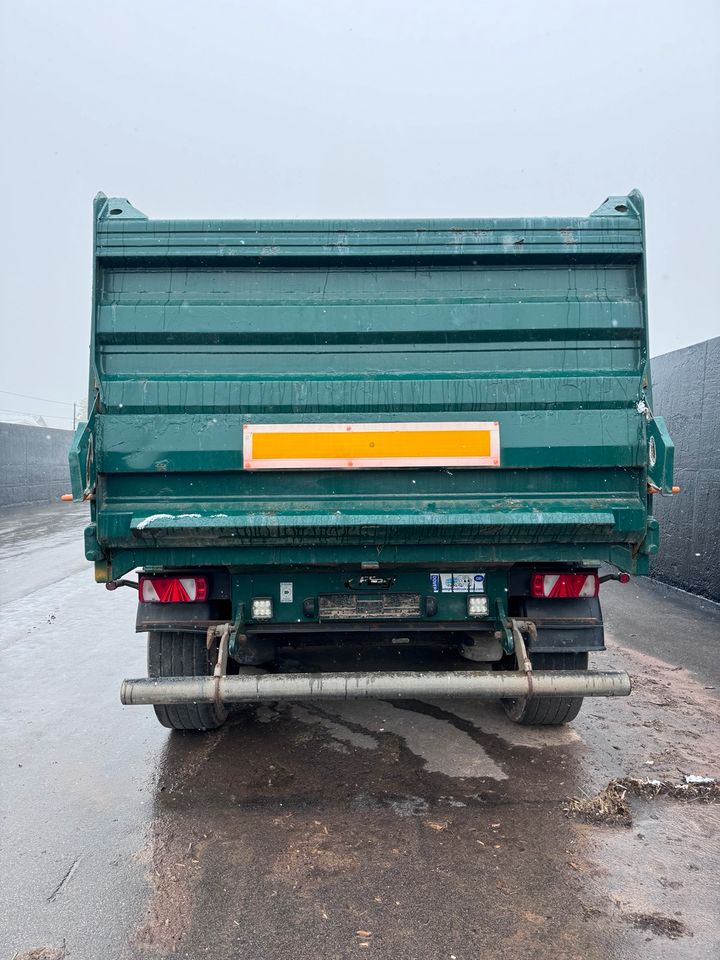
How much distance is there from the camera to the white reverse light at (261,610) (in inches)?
136

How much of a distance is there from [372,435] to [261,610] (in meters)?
1.20

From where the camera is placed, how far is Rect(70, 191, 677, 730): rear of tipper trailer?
314 cm

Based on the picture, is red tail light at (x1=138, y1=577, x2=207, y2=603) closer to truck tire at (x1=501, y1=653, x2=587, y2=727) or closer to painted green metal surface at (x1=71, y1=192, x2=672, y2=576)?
painted green metal surface at (x1=71, y1=192, x2=672, y2=576)

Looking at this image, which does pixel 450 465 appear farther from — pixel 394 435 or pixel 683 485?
pixel 683 485

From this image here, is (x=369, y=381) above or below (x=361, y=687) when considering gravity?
above

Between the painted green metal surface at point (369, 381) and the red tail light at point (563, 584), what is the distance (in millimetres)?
242

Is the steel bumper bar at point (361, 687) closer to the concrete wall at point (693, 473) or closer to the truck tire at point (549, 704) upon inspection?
the truck tire at point (549, 704)

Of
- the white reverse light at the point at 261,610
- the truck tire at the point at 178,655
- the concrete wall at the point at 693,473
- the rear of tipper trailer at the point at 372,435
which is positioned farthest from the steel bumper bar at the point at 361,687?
the concrete wall at the point at 693,473

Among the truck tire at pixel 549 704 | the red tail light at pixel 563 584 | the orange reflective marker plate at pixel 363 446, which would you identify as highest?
the orange reflective marker plate at pixel 363 446

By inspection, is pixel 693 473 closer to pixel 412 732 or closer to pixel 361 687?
pixel 412 732

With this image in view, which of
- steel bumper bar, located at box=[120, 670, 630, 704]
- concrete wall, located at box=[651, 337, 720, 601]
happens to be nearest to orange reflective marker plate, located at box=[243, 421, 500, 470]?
steel bumper bar, located at box=[120, 670, 630, 704]

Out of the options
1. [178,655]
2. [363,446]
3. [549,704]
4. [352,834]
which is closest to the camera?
[352,834]

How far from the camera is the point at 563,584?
11.4 ft

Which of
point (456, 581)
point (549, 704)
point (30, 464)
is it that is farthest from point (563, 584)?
point (30, 464)
